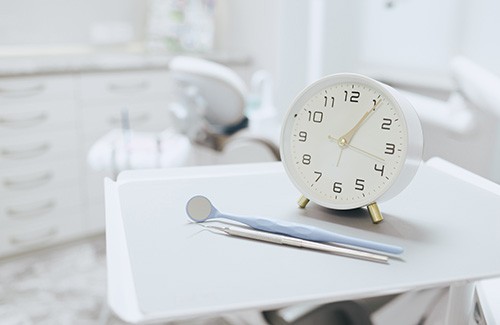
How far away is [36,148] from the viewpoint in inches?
103

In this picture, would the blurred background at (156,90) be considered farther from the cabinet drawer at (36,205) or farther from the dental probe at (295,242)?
the dental probe at (295,242)

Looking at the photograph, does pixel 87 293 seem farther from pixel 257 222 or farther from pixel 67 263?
pixel 257 222

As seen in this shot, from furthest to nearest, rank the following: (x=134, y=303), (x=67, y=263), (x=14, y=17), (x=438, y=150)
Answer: (x=14, y=17), (x=67, y=263), (x=438, y=150), (x=134, y=303)

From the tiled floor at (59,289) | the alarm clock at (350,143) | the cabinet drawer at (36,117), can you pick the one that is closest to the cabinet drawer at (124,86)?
the cabinet drawer at (36,117)

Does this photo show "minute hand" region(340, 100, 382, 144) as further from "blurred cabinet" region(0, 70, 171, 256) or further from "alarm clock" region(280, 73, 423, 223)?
"blurred cabinet" region(0, 70, 171, 256)

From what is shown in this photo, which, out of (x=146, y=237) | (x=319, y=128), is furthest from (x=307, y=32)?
(x=146, y=237)

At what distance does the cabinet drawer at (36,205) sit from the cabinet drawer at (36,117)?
12.5 inches

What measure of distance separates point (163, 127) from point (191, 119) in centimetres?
105

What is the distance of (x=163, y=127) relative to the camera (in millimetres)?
3053

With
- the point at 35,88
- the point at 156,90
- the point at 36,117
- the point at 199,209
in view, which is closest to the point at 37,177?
the point at 36,117

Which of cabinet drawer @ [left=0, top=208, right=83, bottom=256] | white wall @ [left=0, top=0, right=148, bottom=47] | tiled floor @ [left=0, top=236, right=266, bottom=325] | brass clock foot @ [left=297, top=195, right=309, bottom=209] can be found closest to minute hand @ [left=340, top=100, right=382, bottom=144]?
brass clock foot @ [left=297, top=195, right=309, bottom=209]

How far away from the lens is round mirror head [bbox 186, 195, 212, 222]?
714mm

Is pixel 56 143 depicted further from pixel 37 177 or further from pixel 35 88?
pixel 35 88

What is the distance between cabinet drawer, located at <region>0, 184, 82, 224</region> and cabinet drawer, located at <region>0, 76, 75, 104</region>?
1.54ft
